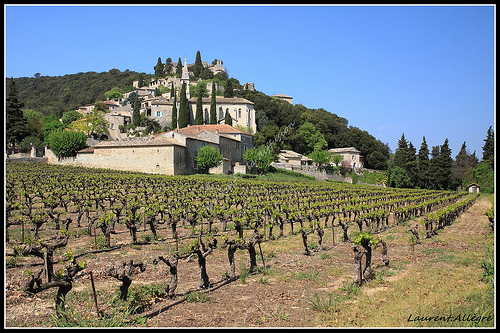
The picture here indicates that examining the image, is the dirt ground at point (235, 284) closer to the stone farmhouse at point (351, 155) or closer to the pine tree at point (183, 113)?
the pine tree at point (183, 113)

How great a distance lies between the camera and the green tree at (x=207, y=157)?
173 ft

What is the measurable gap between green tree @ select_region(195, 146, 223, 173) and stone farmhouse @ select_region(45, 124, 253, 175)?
3.92 feet

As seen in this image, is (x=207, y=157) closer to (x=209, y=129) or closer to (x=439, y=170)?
(x=209, y=129)

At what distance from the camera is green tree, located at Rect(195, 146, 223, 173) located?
2082 inches

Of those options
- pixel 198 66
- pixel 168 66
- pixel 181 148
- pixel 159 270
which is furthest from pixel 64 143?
pixel 168 66

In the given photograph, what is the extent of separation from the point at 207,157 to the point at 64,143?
A: 1944cm

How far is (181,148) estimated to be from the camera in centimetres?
5166

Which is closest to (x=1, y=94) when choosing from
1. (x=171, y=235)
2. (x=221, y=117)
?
(x=171, y=235)

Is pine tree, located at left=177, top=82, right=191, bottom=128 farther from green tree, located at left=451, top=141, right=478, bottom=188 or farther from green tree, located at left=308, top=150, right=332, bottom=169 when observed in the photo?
green tree, located at left=451, top=141, right=478, bottom=188

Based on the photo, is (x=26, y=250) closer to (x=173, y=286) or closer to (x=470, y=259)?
(x=173, y=286)

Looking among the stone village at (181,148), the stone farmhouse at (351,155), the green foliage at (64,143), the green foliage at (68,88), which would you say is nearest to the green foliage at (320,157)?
the stone village at (181,148)

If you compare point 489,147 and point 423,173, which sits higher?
point 489,147

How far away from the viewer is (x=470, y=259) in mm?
11703

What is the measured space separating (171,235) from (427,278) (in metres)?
9.72
